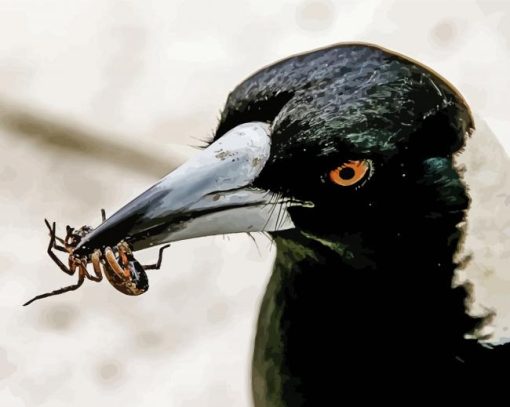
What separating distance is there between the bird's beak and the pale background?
87cm

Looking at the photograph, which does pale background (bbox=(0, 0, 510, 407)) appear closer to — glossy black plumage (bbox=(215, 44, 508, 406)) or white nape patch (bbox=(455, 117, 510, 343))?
glossy black plumage (bbox=(215, 44, 508, 406))

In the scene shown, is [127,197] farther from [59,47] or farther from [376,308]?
[376,308]

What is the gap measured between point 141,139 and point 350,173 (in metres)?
1.24

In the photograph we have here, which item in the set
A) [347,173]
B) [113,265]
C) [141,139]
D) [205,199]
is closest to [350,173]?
[347,173]

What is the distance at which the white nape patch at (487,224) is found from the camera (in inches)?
37.1

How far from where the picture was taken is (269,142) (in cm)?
89

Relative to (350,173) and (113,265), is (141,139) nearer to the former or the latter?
(113,265)

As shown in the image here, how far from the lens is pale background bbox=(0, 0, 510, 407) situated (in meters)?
1.80

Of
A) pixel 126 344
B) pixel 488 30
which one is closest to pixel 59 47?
pixel 126 344

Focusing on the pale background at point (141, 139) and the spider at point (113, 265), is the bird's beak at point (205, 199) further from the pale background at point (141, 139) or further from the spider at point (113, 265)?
the pale background at point (141, 139)

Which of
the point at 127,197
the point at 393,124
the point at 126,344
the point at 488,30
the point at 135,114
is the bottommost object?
the point at 126,344

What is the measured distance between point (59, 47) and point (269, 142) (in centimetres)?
144

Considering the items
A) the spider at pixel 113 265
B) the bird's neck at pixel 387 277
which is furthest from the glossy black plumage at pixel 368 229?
the spider at pixel 113 265

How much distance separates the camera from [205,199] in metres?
0.91
